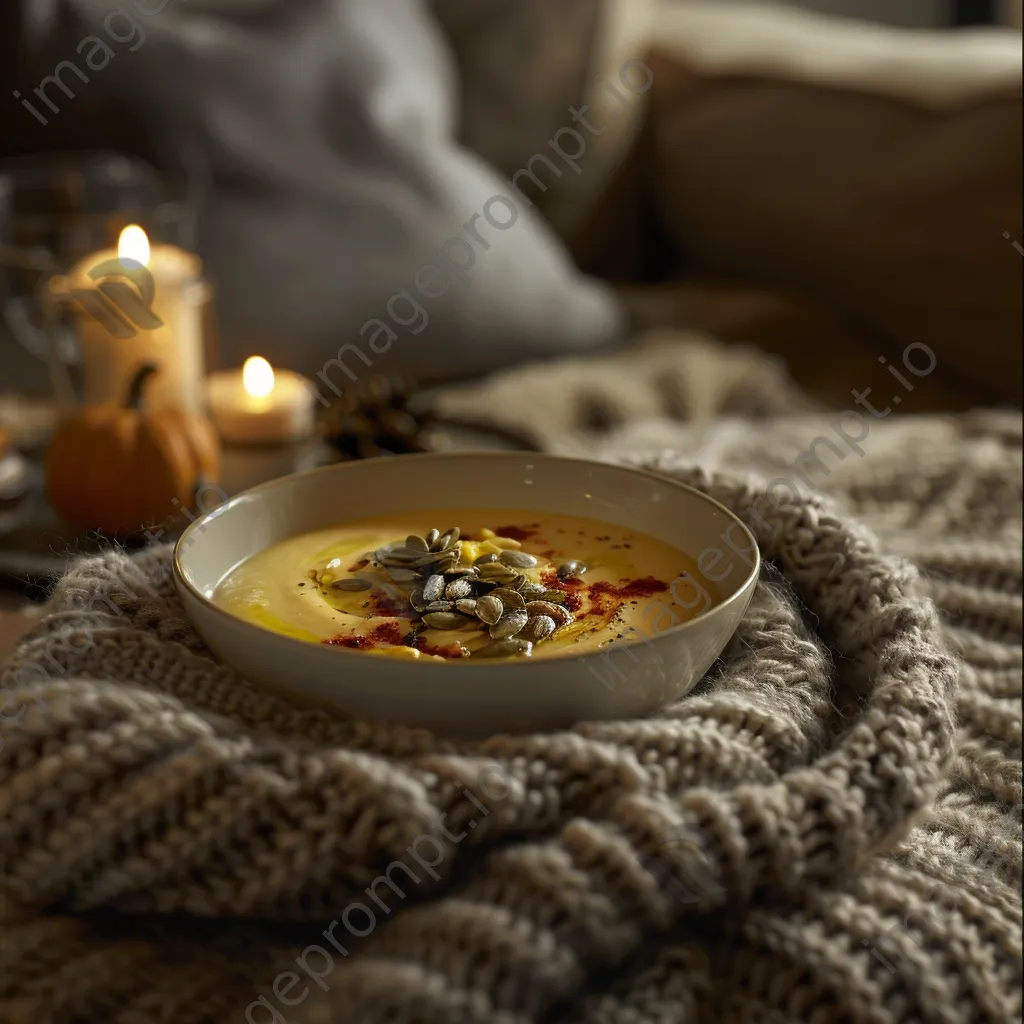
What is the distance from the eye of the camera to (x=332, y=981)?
0.41 metres

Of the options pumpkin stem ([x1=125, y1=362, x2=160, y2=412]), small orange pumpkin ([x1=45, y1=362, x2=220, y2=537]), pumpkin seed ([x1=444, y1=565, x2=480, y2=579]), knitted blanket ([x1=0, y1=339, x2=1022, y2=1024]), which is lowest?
small orange pumpkin ([x1=45, y1=362, x2=220, y2=537])

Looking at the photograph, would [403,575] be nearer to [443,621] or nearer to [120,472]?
[443,621]

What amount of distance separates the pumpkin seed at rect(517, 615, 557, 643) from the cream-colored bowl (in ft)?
0.13

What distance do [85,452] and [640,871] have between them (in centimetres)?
65

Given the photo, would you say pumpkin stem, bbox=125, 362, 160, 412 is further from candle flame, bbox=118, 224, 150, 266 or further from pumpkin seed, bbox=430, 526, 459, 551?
pumpkin seed, bbox=430, 526, 459, 551

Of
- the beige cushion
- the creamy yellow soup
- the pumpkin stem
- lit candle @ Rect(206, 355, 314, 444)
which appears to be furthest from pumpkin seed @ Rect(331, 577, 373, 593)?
the beige cushion

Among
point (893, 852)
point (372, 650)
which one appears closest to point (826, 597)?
point (893, 852)

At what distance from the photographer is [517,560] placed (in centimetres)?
56

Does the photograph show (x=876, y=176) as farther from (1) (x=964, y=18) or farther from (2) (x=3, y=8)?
(1) (x=964, y=18)

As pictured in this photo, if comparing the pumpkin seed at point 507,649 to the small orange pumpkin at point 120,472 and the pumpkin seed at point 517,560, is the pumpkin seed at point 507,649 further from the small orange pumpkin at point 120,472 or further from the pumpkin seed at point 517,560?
the small orange pumpkin at point 120,472

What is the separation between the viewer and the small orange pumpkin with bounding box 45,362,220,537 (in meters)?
0.93

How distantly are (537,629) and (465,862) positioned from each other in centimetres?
10

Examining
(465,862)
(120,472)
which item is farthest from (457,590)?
(120,472)

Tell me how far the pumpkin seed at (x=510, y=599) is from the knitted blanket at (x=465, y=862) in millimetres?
76
